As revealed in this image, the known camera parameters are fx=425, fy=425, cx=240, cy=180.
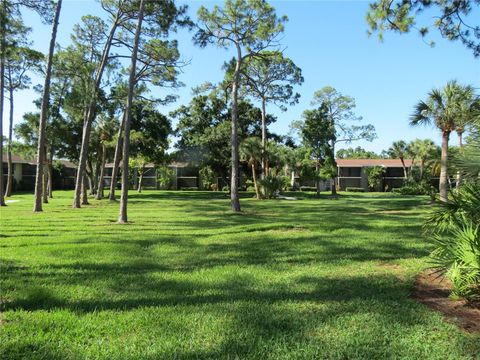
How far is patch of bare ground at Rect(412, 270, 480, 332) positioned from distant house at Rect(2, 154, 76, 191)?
48.6m

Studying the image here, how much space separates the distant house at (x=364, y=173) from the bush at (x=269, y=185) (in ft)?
93.2

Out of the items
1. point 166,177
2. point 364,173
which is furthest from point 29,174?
point 364,173

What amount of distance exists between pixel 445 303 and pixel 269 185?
26013 mm

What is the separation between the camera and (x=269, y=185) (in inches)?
1215

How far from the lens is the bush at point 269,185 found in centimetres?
3081

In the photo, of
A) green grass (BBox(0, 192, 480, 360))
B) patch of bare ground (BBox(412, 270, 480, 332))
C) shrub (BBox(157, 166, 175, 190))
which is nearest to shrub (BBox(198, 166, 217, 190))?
shrub (BBox(157, 166, 175, 190))

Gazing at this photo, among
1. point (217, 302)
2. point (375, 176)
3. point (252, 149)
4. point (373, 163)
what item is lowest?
point (217, 302)

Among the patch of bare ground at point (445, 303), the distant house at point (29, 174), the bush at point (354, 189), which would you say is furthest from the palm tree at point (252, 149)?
the distant house at point (29, 174)

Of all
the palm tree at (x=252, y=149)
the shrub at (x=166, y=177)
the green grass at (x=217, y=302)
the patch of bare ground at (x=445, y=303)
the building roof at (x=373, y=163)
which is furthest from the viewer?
the building roof at (x=373, y=163)

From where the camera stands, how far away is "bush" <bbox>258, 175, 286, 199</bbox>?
30812 millimetres

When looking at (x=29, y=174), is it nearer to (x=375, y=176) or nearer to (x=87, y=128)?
(x=87, y=128)

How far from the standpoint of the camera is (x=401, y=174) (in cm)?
5803

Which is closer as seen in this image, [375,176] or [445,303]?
[445,303]

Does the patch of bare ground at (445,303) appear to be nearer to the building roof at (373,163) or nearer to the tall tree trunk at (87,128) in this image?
the tall tree trunk at (87,128)
